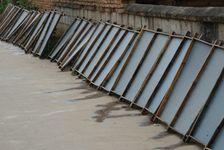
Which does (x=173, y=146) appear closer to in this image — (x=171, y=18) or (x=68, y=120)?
(x=68, y=120)

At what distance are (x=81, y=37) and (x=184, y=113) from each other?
5.03 m

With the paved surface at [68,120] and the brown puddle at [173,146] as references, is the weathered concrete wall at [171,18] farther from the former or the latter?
the brown puddle at [173,146]

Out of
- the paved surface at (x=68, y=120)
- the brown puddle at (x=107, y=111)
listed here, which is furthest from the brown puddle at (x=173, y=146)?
the brown puddle at (x=107, y=111)

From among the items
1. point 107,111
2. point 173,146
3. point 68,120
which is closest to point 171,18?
point 107,111

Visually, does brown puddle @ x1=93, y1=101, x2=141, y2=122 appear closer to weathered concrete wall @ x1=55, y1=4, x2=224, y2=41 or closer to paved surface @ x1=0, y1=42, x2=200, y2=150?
paved surface @ x1=0, y1=42, x2=200, y2=150

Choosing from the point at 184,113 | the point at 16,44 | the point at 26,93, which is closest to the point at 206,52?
the point at 184,113

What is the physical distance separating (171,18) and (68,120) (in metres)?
2.27

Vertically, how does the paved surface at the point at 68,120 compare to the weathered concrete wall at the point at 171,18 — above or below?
below

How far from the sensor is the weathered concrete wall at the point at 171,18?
6.16 metres

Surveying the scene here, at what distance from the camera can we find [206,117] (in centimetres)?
535

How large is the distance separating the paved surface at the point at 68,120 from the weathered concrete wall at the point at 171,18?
4.63 feet

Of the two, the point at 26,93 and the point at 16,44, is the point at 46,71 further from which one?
the point at 16,44

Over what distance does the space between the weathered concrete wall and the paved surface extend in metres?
1.41

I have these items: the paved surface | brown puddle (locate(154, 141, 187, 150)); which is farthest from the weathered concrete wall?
brown puddle (locate(154, 141, 187, 150))
